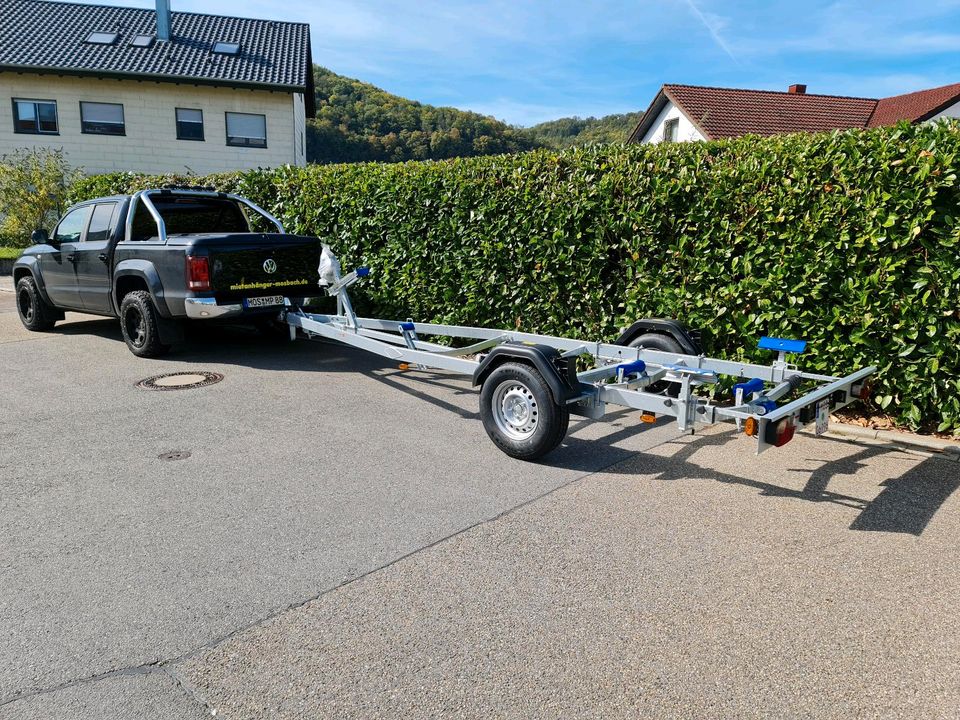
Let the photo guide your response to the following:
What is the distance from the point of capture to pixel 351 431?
6.25m

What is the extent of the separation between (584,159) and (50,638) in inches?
259

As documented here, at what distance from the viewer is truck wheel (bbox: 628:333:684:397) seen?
6.46 meters

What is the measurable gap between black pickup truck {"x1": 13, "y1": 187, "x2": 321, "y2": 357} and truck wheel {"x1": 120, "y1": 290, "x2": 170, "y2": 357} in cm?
1

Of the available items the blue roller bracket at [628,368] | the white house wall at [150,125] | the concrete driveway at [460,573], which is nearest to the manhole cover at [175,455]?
the concrete driveway at [460,573]

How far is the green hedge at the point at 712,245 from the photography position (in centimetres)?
579

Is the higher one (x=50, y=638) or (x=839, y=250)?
(x=839, y=250)

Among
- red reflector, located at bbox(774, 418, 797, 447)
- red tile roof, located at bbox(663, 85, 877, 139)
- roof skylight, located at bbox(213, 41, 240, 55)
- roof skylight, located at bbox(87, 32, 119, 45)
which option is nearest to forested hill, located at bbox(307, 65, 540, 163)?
red tile roof, located at bbox(663, 85, 877, 139)

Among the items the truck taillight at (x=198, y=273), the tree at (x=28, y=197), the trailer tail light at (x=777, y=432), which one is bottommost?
the trailer tail light at (x=777, y=432)

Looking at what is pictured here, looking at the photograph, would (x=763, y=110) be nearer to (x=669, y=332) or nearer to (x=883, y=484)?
(x=669, y=332)

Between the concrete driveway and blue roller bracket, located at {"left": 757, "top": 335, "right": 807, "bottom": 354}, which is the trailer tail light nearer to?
the concrete driveway

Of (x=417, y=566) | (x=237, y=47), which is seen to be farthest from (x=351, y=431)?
(x=237, y=47)

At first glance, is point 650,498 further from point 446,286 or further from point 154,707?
point 446,286

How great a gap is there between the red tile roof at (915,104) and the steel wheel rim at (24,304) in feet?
95.7

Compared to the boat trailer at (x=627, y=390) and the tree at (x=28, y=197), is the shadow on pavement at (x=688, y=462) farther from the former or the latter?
the tree at (x=28, y=197)
